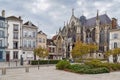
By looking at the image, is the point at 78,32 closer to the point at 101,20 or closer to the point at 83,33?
the point at 83,33

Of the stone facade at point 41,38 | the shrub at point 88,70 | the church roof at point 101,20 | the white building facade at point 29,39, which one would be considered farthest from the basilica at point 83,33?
the shrub at point 88,70

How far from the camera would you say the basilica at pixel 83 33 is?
283ft

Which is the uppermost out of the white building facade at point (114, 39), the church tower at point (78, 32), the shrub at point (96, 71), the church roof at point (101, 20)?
the church roof at point (101, 20)

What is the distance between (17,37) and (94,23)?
3801cm

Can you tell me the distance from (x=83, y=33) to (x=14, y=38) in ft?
122

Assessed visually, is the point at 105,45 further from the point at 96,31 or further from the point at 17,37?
the point at 17,37

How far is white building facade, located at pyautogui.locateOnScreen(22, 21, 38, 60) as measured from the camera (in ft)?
218

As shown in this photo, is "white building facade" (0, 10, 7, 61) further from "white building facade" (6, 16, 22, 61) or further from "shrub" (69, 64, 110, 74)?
"shrub" (69, 64, 110, 74)

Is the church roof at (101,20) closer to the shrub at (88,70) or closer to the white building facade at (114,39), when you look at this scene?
the white building facade at (114,39)

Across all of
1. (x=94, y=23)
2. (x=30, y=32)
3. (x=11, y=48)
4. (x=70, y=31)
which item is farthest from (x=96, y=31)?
(x=11, y=48)

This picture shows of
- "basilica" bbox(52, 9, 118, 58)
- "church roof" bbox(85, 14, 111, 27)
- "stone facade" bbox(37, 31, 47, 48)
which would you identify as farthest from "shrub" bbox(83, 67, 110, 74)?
"church roof" bbox(85, 14, 111, 27)

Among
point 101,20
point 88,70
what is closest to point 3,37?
point 88,70

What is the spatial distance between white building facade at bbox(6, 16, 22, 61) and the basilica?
31.3 metres

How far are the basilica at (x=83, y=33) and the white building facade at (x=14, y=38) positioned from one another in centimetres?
3126
